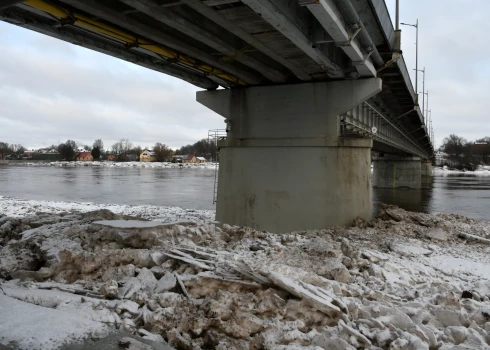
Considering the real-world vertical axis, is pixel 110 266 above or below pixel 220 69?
below

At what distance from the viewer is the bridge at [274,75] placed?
769 centimetres

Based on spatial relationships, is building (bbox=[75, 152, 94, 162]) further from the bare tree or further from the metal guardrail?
the metal guardrail

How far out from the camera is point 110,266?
539 cm

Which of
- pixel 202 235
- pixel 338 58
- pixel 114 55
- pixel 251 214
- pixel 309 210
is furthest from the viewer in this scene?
pixel 251 214

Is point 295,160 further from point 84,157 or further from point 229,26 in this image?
point 84,157

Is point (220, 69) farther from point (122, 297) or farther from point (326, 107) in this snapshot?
point (122, 297)

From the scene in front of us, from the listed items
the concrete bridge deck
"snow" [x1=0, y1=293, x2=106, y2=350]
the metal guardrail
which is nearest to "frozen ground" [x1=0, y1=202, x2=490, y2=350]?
"snow" [x1=0, y1=293, x2=106, y2=350]

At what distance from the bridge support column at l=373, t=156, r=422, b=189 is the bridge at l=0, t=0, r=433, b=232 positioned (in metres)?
36.1

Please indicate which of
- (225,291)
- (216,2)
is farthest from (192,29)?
(225,291)

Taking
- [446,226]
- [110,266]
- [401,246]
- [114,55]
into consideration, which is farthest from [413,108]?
[110,266]

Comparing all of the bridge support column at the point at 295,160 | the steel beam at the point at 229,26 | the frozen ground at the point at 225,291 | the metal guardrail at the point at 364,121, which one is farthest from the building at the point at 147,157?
the frozen ground at the point at 225,291

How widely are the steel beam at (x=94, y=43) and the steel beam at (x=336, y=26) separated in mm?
5206

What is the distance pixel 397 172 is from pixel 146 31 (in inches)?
1915

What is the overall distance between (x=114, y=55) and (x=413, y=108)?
16.7m
